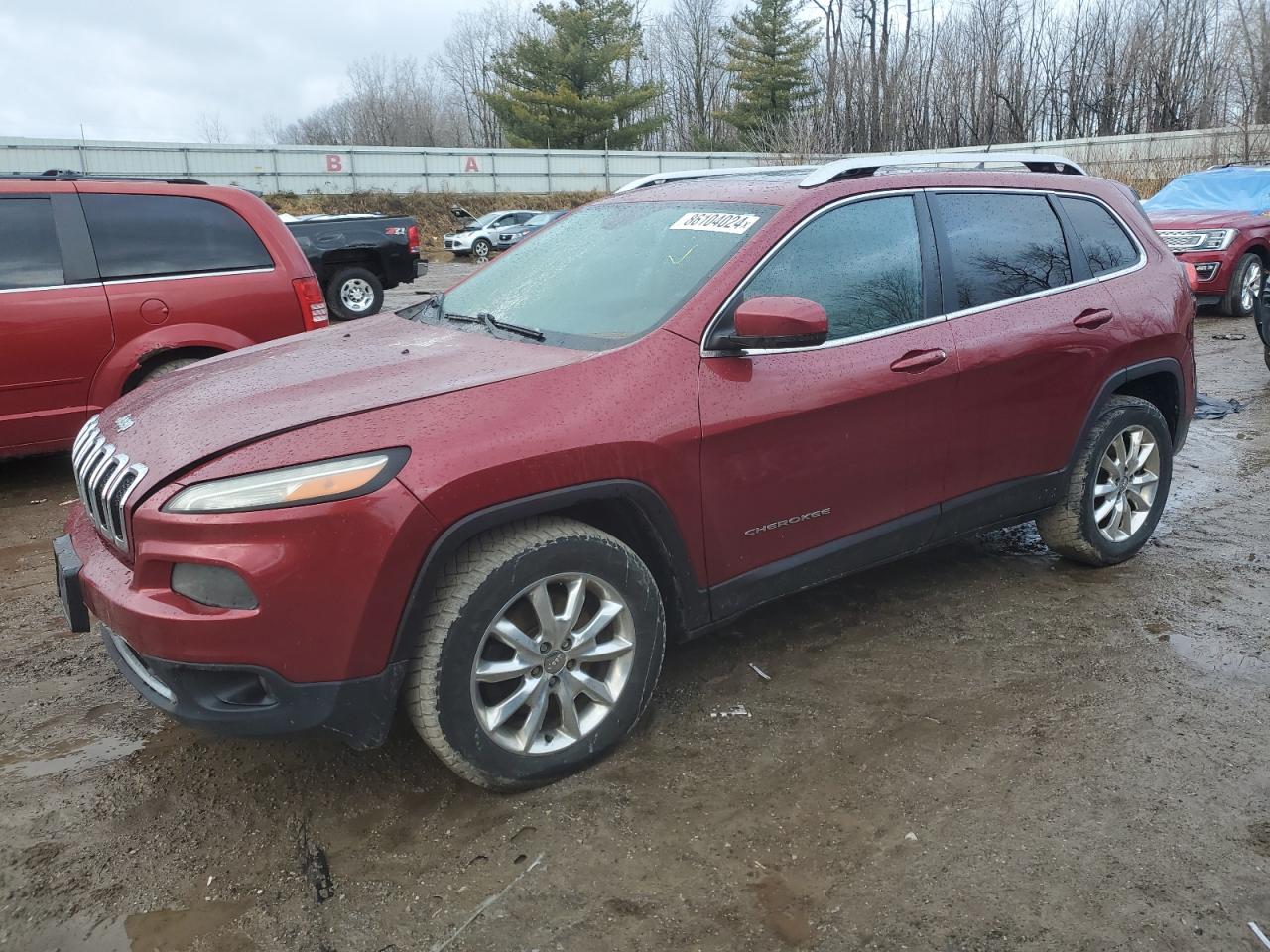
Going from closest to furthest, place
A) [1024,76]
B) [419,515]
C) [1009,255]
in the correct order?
[419,515] → [1009,255] → [1024,76]

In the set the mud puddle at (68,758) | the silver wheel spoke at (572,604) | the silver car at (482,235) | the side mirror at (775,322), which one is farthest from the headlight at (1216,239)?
the silver car at (482,235)

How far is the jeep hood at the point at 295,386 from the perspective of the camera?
2520 mm

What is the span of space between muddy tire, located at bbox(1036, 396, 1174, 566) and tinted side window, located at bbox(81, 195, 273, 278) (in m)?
4.87

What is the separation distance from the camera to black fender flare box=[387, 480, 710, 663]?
242 cm

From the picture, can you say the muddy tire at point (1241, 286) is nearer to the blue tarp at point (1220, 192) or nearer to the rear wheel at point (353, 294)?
the blue tarp at point (1220, 192)

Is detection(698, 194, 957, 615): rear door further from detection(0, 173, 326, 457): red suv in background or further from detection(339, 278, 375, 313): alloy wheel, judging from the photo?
detection(339, 278, 375, 313): alloy wheel

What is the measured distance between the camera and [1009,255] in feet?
12.4

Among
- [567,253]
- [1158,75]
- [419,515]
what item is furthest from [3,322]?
[1158,75]

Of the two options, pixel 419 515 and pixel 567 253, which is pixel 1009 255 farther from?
pixel 419 515

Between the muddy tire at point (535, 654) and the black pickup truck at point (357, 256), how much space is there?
1196cm

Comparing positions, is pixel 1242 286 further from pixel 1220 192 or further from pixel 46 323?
pixel 46 323

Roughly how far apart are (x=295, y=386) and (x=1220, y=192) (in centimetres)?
1359

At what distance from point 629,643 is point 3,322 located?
14.7 ft

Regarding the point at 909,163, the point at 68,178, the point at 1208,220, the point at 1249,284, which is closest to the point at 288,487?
the point at 909,163
